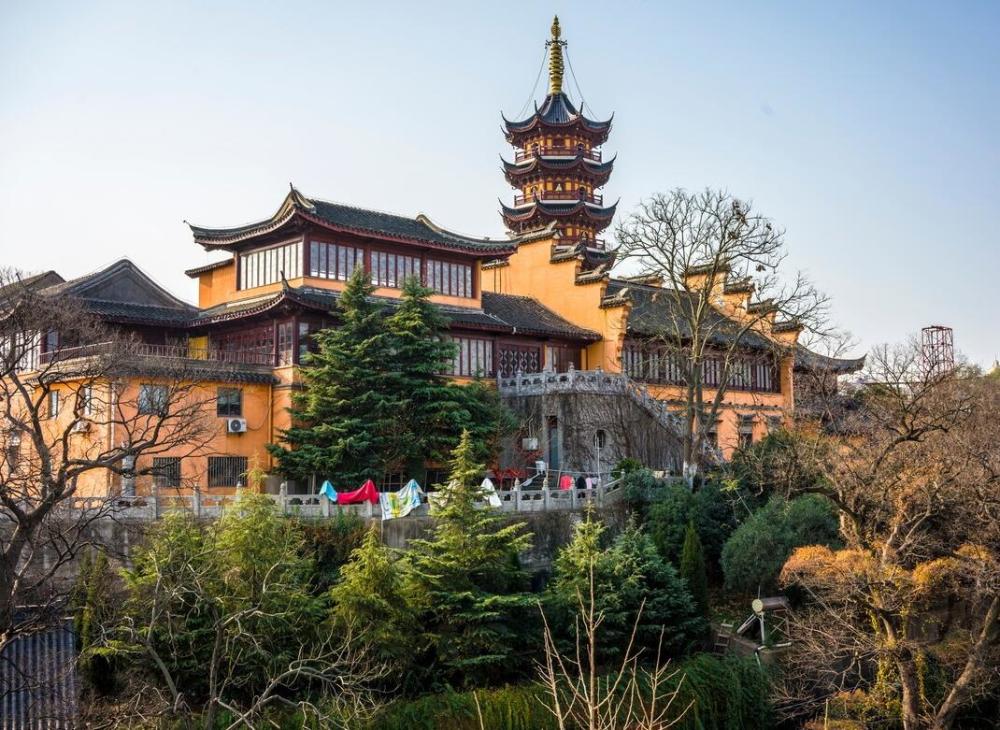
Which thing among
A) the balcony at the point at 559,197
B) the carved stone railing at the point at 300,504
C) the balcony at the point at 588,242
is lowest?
the carved stone railing at the point at 300,504

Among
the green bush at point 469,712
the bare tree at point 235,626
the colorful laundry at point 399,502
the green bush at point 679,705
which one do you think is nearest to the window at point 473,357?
the colorful laundry at point 399,502

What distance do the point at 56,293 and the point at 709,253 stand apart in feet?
55.8

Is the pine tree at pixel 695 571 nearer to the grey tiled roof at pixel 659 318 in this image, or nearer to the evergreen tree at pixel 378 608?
the evergreen tree at pixel 378 608

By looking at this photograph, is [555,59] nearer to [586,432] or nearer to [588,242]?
[588,242]

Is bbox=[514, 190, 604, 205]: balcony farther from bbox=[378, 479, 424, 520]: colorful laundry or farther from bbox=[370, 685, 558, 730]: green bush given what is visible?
bbox=[370, 685, 558, 730]: green bush

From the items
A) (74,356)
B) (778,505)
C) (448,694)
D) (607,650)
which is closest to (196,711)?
(448,694)

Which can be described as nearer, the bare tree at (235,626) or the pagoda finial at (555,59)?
the bare tree at (235,626)

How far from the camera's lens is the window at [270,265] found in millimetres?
28469

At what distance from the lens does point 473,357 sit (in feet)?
101

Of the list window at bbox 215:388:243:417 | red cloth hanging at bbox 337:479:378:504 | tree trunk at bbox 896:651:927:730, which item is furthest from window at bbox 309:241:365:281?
tree trunk at bbox 896:651:927:730

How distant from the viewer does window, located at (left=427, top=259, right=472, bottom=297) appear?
102ft

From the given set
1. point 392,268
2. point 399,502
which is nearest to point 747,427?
point 392,268

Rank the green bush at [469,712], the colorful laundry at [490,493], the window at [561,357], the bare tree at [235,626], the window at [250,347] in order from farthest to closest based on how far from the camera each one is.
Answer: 1. the window at [561,357]
2. the window at [250,347]
3. the colorful laundry at [490,493]
4. the green bush at [469,712]
5. the bare tree at [235,626]

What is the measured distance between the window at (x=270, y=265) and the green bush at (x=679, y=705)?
1391 centimetres
